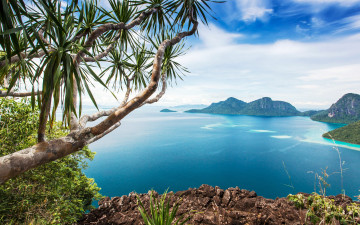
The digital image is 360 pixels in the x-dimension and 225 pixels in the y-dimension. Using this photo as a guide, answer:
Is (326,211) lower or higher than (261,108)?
lower

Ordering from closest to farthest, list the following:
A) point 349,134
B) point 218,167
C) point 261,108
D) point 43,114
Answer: point 43,114 → point 218,167 → point 349,134 → point 261,108

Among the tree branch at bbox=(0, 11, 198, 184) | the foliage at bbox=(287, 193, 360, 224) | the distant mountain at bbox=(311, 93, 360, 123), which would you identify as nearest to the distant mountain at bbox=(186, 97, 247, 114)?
the distant mountain at bbox=(311, 93, 360, 123)

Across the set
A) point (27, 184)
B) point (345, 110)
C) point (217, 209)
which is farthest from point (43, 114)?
point (345, 110)

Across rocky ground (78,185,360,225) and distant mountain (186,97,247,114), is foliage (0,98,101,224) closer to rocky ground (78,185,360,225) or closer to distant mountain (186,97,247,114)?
rocky ground (78,185,360,225)

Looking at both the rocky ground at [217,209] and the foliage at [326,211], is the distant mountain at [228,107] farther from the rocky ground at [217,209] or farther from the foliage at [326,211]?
the foliage at [326,211]

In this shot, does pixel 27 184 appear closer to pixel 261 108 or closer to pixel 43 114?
pixel 43 114

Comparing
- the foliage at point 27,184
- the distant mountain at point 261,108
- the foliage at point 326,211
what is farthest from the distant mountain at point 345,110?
the foliage at point 27,184

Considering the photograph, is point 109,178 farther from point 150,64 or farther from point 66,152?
point 66,152
